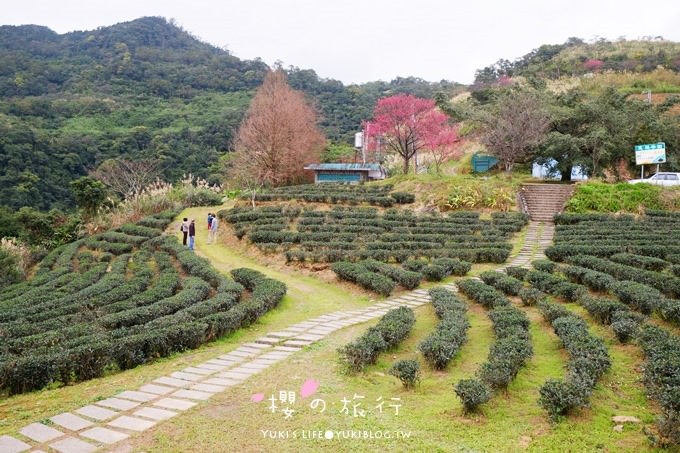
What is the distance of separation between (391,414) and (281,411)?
1260 mm

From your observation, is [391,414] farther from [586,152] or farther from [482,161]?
[482,161]

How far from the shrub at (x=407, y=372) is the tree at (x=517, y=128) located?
23.9 metres

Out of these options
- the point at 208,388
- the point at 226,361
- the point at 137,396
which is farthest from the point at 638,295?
the point at 137,396

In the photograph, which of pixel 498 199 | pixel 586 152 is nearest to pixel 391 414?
pixel 498 199

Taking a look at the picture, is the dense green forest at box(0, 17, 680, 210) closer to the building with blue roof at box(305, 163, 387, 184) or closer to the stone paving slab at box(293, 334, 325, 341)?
the building with blue roof at box(305, 163, 387, 184)

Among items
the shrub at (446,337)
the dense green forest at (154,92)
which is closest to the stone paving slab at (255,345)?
the shrub at (446,337)

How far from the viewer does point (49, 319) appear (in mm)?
10281

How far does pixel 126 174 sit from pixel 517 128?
28.6 meters

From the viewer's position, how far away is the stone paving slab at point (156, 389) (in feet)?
21.0

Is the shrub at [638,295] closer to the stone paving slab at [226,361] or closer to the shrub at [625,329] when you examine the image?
the shrub at [625,329]

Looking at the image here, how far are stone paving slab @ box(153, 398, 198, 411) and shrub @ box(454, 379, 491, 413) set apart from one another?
3.15m

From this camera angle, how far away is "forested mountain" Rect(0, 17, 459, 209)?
42.4 meters

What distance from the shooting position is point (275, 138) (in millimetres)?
33812

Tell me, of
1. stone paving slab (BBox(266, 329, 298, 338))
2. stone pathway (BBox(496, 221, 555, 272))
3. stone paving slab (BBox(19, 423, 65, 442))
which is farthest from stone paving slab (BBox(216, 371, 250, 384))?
stone pathway (BBox(496, 221, 555, 272))
